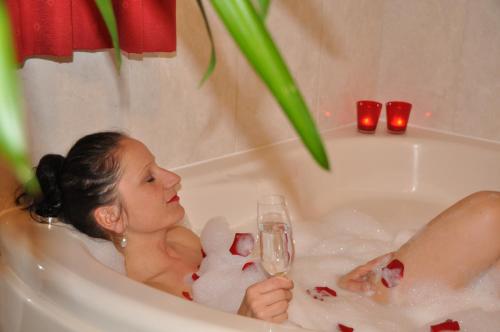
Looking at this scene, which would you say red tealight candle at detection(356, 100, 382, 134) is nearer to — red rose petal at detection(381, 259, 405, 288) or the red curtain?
red rose petal at detection(381, 259, 405, 288)

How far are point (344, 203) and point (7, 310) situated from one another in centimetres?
123

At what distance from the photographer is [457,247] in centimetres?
148

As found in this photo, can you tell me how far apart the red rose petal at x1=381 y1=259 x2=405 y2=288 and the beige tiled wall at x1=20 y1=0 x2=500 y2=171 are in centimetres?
67

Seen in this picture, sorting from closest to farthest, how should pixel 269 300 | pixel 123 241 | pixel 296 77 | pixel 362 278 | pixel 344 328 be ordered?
pixel 269 300, pixel 344 328, pixel 123 241, pixel 362 278, pixel 296 77

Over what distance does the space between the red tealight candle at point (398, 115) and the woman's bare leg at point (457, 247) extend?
0.83 meters

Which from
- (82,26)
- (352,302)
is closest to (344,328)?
(352,302)

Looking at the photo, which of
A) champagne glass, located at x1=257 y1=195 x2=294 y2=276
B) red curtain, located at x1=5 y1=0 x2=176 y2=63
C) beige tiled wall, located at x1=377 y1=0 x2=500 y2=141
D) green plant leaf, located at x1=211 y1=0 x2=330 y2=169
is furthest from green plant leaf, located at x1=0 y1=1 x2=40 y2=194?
beige tiled wall, located at x1=377 y1=0 x2=500 y2=141

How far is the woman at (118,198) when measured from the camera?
138 centimetres

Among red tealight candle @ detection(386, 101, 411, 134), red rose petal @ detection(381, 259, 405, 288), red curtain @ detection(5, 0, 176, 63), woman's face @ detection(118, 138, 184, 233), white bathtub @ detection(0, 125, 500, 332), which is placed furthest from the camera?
red tealight candle @ detection(386, 101, 411, 134)

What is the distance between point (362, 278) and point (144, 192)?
1.93ft

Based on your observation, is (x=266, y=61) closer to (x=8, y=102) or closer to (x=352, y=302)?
(x=8, y=102)

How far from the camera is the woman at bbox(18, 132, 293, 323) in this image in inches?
54.4

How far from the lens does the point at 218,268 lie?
154 centimetres

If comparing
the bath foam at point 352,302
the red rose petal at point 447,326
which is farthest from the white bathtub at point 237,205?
the red rose petal at point 447,326
